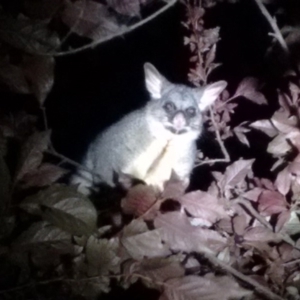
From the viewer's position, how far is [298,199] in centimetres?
259

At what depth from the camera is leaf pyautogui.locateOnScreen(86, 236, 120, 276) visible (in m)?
1.85

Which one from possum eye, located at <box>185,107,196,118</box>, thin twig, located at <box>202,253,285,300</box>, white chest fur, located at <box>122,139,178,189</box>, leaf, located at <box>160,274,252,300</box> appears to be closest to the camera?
leaf, located at <box>160,274,252,300</box>

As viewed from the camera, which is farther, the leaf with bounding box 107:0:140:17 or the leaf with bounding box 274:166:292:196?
the leaf with bounding box 274:166:292:196

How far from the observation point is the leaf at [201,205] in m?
1.98

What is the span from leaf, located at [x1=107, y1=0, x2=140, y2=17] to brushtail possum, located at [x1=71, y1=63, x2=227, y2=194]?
2.48 meters

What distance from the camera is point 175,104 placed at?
5.18m

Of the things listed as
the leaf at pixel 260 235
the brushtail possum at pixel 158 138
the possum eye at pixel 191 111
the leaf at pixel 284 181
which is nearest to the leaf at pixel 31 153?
the leaf at pixel 260 235

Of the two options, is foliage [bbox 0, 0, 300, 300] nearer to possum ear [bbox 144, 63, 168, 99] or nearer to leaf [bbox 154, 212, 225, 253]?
leaf [bbox 154, 212, 225, 253]

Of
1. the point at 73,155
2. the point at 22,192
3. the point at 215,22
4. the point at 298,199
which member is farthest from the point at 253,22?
the point at 22,192

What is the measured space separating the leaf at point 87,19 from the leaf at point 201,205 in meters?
0.66

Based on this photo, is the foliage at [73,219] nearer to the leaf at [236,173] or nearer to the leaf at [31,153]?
the leaf at [31,153]

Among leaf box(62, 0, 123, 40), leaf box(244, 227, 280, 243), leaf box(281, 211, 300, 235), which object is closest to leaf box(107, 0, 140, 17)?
leaf box(62, 0, 123, 40)

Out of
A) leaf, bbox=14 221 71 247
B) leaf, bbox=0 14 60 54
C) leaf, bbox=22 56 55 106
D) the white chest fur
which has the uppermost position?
leaf, bbox=0 14 60 54

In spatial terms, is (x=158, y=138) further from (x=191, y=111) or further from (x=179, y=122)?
(x=191, y=111)
